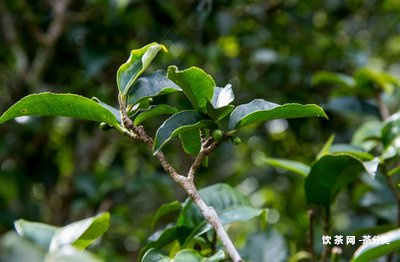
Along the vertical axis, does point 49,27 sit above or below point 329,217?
above

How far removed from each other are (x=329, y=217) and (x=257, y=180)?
3.85 ft

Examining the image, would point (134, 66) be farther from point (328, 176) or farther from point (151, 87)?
point (328, 176)

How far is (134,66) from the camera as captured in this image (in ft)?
2.15

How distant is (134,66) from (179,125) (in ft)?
0.31

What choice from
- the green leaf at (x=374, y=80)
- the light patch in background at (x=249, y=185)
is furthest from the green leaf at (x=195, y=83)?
the light patch in background at (x=249, y=185)

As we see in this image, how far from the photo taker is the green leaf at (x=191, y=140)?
66cm

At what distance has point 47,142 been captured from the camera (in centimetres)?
178

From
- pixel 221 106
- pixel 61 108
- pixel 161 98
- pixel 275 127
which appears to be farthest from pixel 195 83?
pixel 275 127

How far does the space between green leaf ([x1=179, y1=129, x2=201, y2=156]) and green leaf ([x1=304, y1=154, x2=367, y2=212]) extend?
0.65 feet

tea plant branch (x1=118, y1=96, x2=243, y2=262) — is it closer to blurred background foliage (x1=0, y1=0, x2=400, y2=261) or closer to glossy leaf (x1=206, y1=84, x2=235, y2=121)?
glossy leaf (x1=206, y1=84, x2=235, y2=121)

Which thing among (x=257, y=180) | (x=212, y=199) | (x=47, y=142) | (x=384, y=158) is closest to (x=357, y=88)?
(x=384, y=158)

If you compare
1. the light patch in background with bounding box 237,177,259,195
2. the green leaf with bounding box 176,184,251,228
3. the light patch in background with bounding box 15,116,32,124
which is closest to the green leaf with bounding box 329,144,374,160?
the green leaf with bounding box 176,184,251,228

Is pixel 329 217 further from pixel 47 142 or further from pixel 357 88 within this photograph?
pixel 47 142

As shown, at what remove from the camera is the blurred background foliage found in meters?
1.57
